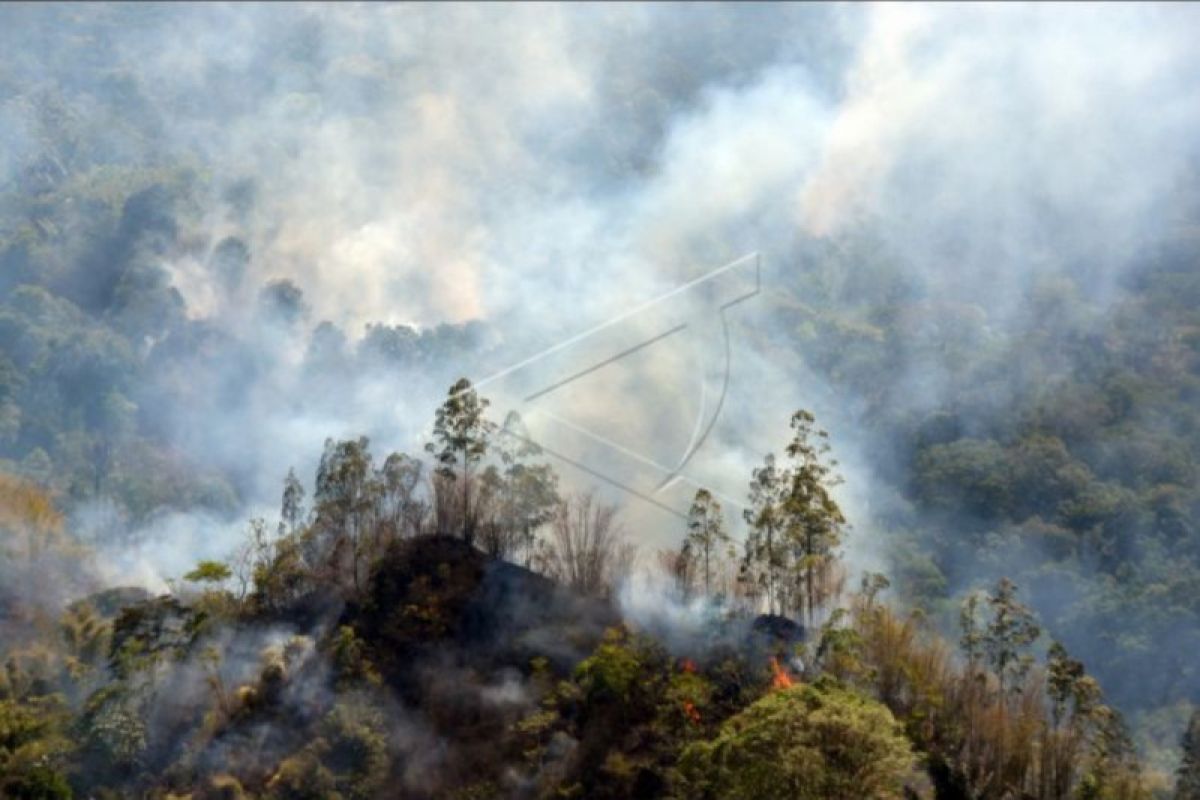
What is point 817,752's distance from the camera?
28.1m

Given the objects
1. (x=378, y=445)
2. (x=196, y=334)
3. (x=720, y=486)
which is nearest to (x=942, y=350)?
(x=720, y=486)

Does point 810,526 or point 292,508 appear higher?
point 292,508

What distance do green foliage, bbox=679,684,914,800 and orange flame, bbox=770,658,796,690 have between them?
10.0m

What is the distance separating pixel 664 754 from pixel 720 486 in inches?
1155

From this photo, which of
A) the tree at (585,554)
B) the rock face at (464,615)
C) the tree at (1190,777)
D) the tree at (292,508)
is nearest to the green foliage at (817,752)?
the rock face at (464,615)

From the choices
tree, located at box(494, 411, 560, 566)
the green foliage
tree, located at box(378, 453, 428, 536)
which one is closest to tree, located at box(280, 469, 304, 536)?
tree, located at box(378, 453, 428, 536)

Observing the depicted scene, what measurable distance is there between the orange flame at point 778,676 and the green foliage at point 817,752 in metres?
10.0

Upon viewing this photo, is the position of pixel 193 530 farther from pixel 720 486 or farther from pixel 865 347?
pixel 865 347

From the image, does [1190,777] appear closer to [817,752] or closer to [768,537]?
[768,537]

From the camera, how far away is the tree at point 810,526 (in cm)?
4384

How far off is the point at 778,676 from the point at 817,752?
41.0ft

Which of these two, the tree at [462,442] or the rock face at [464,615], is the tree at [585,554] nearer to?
the rock face at [464,615]

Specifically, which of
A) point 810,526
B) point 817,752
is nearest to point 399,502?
point 810,526

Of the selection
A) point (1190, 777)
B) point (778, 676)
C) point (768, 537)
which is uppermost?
point (768, 537)
